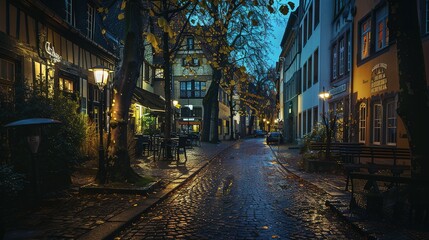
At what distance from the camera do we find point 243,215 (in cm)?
711

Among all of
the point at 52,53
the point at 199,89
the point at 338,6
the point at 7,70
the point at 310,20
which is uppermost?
the point at 310,20

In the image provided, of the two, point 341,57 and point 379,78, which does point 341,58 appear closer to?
point 341,57

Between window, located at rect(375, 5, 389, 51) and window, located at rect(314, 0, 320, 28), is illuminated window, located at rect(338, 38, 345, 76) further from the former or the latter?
window, located at rect(375, 5, 389, 51)

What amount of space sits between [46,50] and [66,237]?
8.66 m

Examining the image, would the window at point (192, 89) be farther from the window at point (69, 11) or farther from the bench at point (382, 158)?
the bench at point (382, 158)

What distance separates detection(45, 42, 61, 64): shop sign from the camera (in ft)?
40.9

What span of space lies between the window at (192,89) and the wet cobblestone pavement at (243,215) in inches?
1376

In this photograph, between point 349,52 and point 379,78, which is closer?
point 379,78

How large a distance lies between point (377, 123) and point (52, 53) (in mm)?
12014

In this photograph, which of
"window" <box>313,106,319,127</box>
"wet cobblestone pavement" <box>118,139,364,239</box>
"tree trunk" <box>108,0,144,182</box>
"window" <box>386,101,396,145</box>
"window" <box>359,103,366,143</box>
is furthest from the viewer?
"window" <box>313,106,319,127</box>

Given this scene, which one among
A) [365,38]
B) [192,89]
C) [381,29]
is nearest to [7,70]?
[381,29]

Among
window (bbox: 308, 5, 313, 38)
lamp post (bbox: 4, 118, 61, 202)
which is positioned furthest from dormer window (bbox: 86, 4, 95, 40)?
window (bbox: 308, 5, 313, 38)

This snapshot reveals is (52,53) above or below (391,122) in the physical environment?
above

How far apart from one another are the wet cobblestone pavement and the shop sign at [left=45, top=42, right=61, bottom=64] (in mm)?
6230
